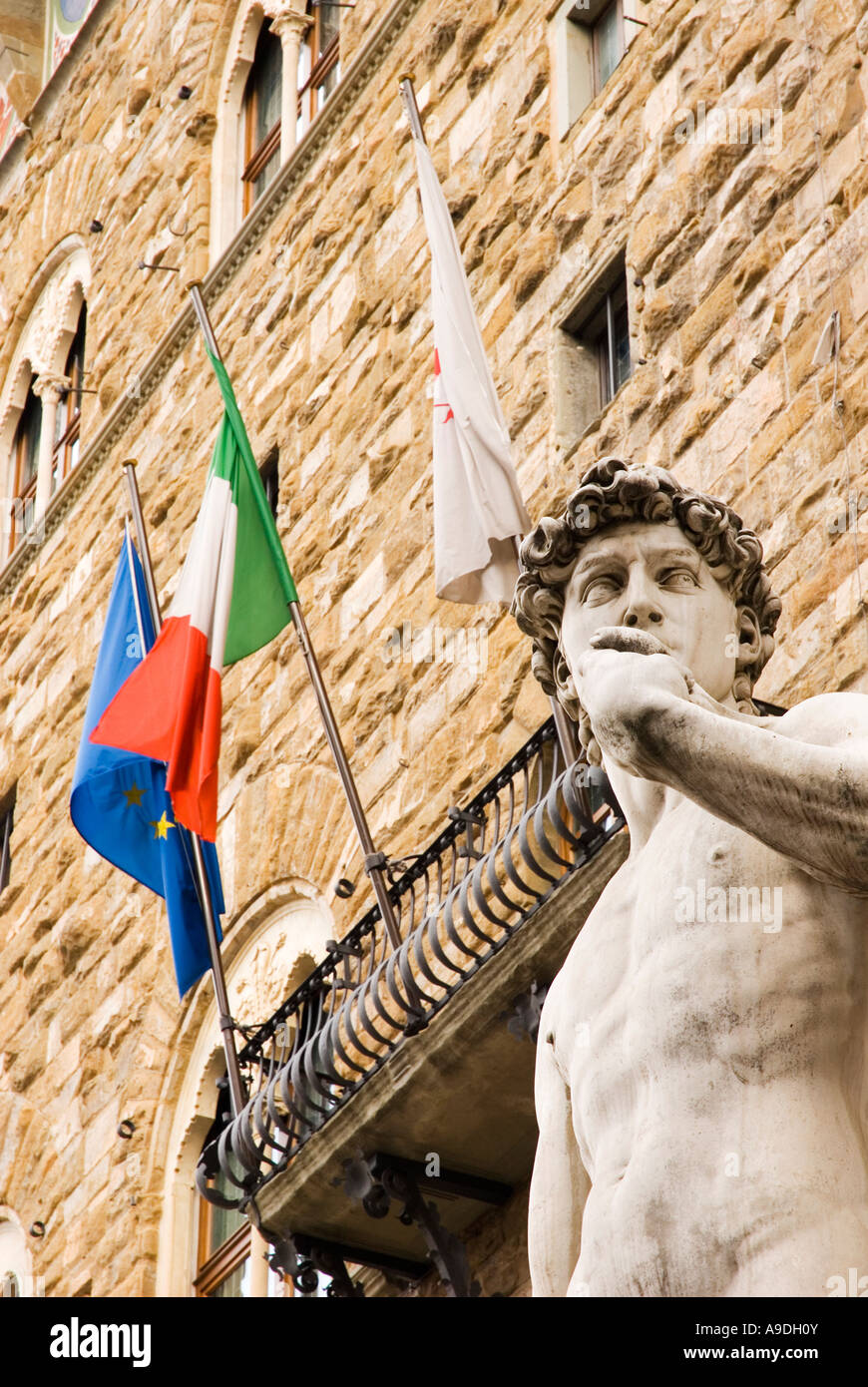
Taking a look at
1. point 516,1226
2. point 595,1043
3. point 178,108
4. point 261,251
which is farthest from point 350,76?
point 595,1043

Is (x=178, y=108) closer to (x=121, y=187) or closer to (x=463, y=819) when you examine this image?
(x=121, y=187)

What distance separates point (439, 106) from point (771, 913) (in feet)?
30.4

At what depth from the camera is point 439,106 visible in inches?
504

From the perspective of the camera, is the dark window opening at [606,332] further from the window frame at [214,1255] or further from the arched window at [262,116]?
the arched window at [262,116]

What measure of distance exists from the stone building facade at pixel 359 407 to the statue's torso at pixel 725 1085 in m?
3.83

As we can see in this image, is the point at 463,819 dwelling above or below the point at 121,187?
below

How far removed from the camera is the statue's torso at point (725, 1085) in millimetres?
3773

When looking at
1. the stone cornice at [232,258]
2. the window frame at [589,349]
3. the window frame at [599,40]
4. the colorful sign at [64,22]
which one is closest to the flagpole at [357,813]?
the window frame at [589,349]

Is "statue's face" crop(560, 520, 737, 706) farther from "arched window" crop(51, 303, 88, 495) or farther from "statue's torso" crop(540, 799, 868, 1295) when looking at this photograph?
"arched window" crop(51, 303, 88, 495)

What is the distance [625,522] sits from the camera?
14.9 ft

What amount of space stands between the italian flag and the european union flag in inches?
14.1

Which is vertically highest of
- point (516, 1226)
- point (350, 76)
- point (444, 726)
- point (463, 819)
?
point (350, 76)

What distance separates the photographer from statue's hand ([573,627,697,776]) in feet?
12.9
